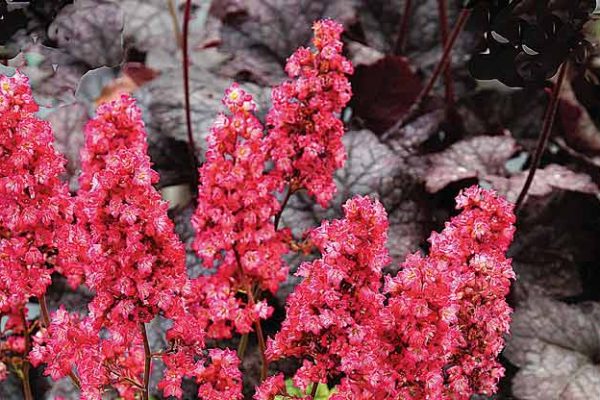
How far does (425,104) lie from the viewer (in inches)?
56.6

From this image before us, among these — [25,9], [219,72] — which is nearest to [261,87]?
[219,72]

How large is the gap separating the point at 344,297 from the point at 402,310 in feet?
0.25

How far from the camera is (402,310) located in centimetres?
70

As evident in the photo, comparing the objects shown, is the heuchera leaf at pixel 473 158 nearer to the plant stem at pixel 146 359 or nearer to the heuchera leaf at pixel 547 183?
the heuchera leaf at pixel 547 183

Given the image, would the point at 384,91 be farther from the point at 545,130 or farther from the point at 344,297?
the point at 344,297

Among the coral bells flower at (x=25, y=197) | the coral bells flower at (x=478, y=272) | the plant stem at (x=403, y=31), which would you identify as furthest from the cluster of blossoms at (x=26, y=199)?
the plant stem at (x=403, y=31)

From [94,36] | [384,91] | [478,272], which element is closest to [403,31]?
[384,91]

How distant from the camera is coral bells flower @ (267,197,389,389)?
0.73 meters

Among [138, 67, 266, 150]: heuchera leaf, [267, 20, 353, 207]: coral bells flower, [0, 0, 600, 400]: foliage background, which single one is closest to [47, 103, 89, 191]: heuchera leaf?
[0, 0, 600, 400]: foliage background

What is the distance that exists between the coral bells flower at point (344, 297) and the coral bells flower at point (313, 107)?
0.50 feet

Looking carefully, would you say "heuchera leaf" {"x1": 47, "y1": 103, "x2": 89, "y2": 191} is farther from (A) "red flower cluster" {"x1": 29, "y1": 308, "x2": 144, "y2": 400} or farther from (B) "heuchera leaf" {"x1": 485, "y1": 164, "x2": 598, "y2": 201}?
(B) "heuchera leaf" {"x1": 485, "y1": 164, "x2": 598, "y2": 201}

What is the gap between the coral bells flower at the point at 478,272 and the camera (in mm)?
776

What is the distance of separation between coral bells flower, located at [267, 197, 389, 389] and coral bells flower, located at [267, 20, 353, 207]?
15cm

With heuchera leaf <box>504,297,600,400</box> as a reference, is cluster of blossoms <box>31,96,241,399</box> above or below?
above
